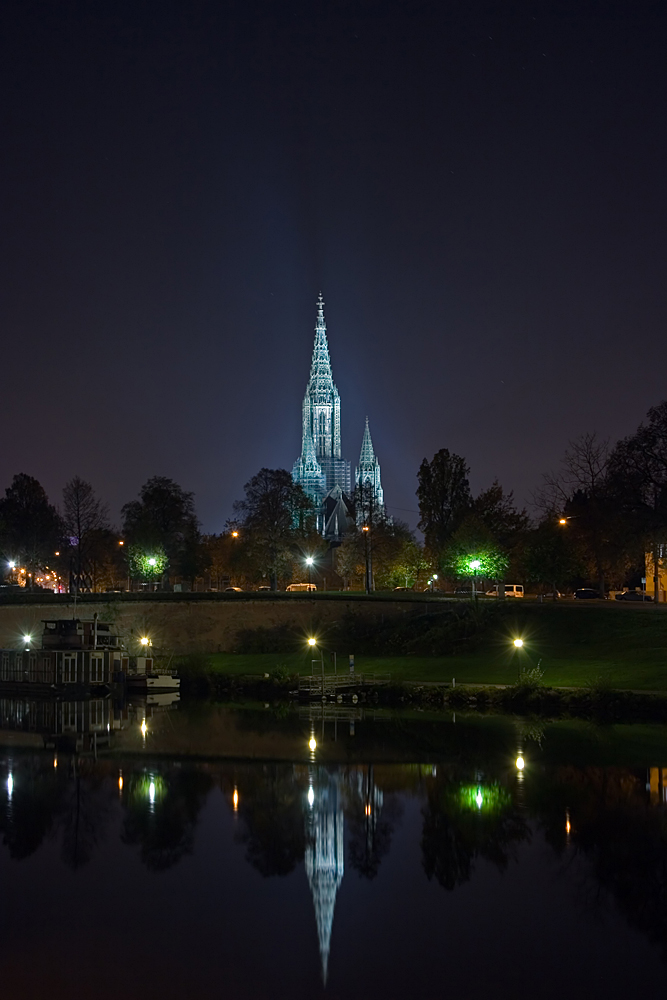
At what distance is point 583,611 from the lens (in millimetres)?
69312

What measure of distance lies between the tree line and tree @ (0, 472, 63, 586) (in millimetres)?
185

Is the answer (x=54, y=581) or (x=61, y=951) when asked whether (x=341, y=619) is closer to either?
A: (x=61, y=951)

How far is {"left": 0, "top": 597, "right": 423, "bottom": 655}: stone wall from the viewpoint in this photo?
273ft

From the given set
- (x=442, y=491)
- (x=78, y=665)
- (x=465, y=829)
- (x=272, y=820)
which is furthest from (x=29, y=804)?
(x=442, y=491)

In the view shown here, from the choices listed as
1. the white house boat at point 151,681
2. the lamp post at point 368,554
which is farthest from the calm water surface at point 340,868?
the lamp post at point 368,554

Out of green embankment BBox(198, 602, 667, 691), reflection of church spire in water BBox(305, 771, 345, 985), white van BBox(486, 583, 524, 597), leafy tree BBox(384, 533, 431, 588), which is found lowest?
reflection of church spire in water BBox(305, 771, 345, 985)

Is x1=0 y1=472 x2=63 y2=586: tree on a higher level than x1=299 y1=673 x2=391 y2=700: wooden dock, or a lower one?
higher

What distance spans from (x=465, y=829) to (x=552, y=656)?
3447 cm

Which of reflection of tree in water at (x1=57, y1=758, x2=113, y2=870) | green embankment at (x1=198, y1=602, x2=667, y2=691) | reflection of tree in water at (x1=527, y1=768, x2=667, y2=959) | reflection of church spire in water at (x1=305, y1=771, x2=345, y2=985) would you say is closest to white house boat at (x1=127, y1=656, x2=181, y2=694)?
green embankment at (x1=198, y1=602, x2=667, y2=691)

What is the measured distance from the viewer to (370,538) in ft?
376

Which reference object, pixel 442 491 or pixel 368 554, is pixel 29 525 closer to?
pixel 368 554

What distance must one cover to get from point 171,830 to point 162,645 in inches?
2180

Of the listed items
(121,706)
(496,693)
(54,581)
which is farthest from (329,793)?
(54,581)

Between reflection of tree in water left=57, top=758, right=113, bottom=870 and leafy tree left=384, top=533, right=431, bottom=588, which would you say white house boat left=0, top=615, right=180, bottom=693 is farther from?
leafy tree left=384, top=533, right=431, bottom=588
